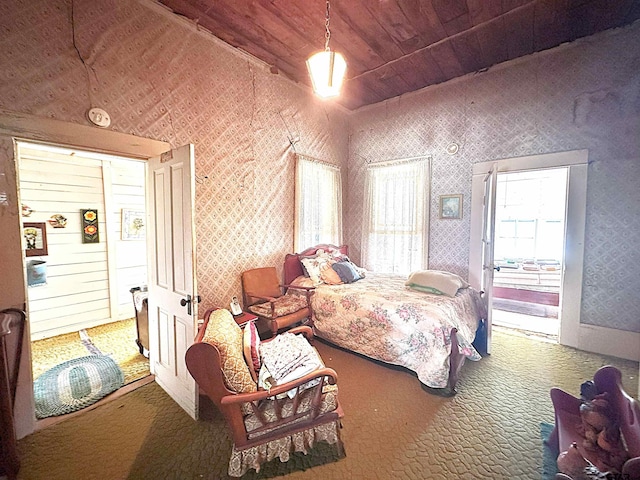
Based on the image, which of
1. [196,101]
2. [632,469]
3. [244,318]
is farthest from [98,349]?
[632,469]

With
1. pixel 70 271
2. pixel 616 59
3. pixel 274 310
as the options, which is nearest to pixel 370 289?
pixel 274 310

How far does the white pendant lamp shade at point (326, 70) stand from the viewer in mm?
2035

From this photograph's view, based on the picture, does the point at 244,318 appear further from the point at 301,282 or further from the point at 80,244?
the point at 80,244

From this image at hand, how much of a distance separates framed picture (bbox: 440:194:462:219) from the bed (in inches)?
50.3

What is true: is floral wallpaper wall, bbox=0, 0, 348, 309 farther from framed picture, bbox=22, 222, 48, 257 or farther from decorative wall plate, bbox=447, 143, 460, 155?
framed picture, bbox=22, 222, 48, 257

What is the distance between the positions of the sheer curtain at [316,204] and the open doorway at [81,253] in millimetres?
2167

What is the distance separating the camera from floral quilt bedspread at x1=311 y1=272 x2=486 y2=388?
239 centimetres

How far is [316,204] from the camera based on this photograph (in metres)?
4.37

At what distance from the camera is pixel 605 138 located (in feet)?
9.93

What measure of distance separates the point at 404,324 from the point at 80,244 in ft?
14.5

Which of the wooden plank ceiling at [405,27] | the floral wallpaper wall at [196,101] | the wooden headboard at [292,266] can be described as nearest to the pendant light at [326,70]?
the wooden plank ceiling at [405,27]

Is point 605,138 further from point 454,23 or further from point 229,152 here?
point 229,152

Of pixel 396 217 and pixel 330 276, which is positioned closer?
pixel 330 276

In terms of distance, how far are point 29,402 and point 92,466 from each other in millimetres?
755
